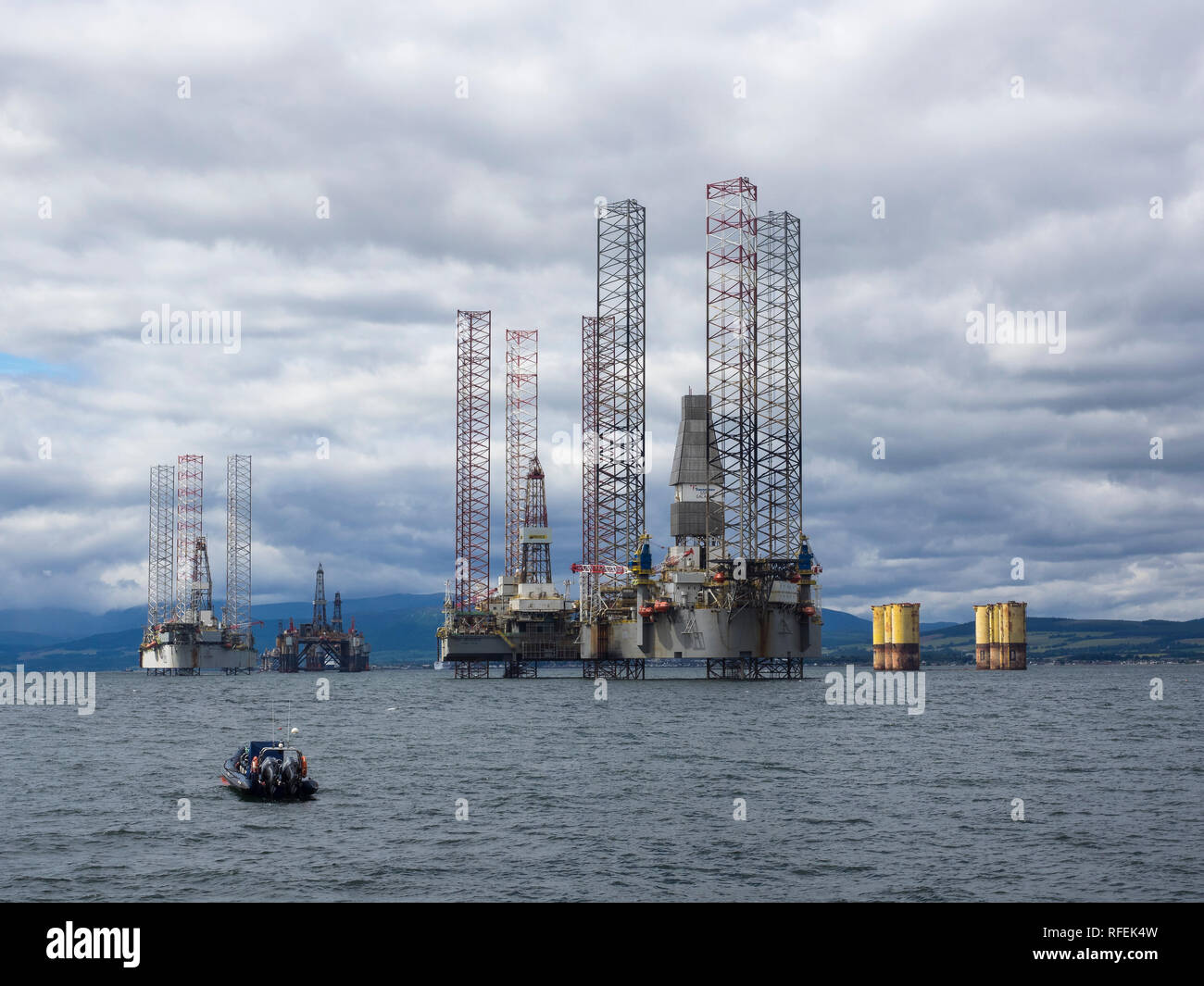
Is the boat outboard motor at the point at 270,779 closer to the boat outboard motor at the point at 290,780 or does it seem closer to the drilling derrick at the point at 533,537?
the boat outboard motor at the point at 290,780

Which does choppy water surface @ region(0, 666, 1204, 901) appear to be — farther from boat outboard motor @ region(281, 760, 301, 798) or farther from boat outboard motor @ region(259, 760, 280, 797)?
boat outboard motor @ region(281, 760, 301, 798)

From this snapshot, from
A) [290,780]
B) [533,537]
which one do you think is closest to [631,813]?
[290,780]

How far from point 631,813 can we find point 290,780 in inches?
608

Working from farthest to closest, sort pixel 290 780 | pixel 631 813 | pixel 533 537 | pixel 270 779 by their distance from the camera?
pixel 533 537 → pixel 290 780 → pixel 270 779 → pixel 631 813

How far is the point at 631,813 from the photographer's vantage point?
47938 mm

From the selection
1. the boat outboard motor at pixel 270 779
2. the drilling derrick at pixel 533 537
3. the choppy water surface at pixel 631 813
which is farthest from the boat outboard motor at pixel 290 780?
the drilling derrick at pixel 533 537

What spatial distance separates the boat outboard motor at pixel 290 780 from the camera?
52.7 meters

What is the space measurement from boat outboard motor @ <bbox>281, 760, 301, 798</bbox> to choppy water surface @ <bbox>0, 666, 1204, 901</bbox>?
66.6 inches

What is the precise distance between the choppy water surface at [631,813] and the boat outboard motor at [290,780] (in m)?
1.69

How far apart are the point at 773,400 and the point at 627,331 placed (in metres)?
28.7

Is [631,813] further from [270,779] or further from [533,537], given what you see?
[533,537]

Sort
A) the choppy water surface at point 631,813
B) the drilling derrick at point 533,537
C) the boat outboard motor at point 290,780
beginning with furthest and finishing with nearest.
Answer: the drilling derrick at point 533,537, the boat outboard motor at point 290,780, the choppy water surface at point 631,813
